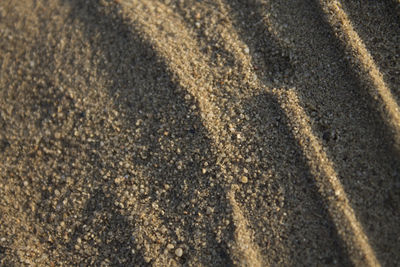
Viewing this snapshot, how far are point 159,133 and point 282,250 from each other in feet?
2.34

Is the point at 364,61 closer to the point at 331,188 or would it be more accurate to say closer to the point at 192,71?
the point at 331,188

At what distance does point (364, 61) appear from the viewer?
4.96ft

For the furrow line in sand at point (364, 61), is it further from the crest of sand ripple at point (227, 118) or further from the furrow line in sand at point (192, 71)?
the furrow line in sand at point (192, 71)

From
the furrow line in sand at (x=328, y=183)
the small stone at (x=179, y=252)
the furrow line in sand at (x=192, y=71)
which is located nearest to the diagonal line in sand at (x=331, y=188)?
the furrow line in sand at (x=328, y=183)

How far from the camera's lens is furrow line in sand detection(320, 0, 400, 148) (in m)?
1.44

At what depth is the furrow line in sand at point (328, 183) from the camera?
1354 millimetres

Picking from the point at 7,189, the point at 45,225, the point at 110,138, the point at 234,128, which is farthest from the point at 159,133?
the point at 7,189

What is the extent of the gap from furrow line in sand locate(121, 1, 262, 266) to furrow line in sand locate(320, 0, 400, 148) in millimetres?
607

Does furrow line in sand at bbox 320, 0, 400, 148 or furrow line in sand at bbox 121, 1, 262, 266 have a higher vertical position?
furrow line in sand at bbox 320, 0, 400, 148

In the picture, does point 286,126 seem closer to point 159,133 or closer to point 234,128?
point 234,128

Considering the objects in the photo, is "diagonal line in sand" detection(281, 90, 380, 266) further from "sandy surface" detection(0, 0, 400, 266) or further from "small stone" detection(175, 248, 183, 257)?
"small stone" detection(175, 248, 183, 257)

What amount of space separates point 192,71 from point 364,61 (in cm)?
75

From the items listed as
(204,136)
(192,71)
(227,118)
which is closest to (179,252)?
(204,136)

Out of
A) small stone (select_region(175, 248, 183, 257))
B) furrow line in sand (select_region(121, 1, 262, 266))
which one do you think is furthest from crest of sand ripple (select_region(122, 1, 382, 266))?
small stone (select_region(175, 248, 183, 257))
